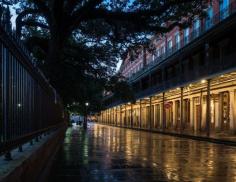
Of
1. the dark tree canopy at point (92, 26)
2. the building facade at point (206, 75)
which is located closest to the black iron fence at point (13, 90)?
the dark tree canopy at point (92, 26)

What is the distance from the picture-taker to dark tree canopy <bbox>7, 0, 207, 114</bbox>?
13.4m

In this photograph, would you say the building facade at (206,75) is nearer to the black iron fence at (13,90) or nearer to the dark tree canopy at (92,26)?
the dark tree canopy at (92,26)

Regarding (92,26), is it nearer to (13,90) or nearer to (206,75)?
(206,75)

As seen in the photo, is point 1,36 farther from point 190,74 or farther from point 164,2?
point 190,74

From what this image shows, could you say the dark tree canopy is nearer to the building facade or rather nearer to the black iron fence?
the building facade

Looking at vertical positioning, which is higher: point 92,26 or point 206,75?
point 92,26

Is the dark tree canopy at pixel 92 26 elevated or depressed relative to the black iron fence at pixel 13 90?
elevated

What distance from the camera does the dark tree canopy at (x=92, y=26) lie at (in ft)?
43.8

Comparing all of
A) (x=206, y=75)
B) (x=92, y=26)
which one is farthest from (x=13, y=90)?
(x=206, y=75)

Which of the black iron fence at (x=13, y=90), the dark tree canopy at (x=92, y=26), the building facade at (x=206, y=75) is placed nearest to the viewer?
the black iron fence at (x=13, y=90)

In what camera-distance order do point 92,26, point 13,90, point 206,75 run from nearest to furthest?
point 13,90, point 92,26, point 206,75

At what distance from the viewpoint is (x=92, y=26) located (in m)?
25.2

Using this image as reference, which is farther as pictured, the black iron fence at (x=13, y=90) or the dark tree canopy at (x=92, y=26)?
the dark tree canopy at (x=92, y=26)

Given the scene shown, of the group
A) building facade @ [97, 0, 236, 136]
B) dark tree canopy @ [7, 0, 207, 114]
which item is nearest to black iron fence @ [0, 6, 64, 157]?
dark tree canopy @ [7, 0, 207, 114]
